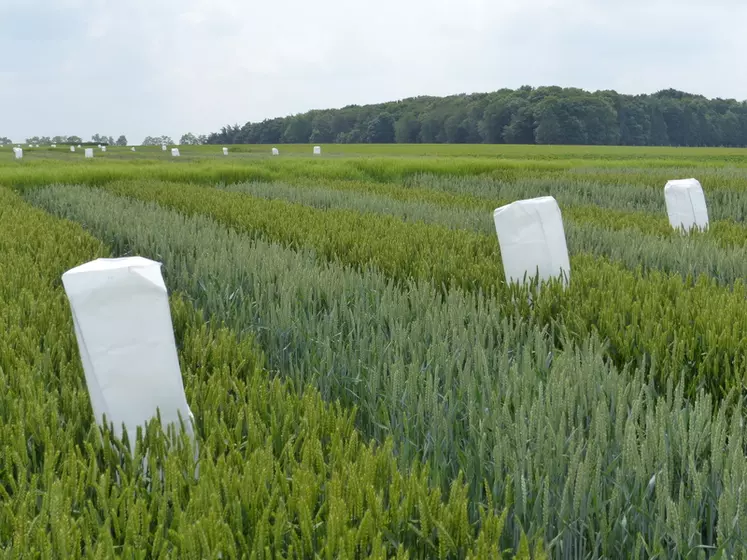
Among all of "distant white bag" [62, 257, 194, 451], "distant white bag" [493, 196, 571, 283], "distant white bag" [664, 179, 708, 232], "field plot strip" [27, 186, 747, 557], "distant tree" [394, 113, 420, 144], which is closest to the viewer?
"field plot strip" [27, 186, 747, 557]

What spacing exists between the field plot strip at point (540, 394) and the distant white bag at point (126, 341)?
0.57 metres

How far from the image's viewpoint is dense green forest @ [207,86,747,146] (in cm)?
6831

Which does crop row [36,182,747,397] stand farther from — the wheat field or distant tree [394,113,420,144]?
distant tree [394,113,420,144]

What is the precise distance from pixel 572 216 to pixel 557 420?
6.06 meters

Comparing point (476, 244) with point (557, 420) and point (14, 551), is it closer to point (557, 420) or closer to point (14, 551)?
point (557, 420)

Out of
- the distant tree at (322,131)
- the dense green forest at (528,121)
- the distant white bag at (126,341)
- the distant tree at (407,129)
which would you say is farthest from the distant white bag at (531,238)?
the distant tree at (322,131)

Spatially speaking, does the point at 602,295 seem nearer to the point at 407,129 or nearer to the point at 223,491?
the point at 223,491

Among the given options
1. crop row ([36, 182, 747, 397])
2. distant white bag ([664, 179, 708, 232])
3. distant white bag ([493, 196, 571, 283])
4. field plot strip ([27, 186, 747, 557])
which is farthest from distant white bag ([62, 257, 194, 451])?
distant white bag ([664, 179, 708, 232])

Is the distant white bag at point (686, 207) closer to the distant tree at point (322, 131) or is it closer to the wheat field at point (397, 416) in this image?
the wheat field at point (397, 416)

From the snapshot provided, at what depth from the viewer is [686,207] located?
614 cm

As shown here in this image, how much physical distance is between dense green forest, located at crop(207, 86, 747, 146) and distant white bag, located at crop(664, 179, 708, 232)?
2531 inches

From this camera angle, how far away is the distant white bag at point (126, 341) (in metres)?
1.52

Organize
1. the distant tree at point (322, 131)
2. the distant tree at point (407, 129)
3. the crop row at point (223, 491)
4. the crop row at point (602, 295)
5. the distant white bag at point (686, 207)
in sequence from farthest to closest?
1. the distant tree at point (322, 131)
2. the distant tree at point (407, 129)
3. the distant white bag at point (686, 207)
4. the crop row at point (602, 295)
5. the crop row at point (223, 491)

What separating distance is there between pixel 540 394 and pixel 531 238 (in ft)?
5.50
